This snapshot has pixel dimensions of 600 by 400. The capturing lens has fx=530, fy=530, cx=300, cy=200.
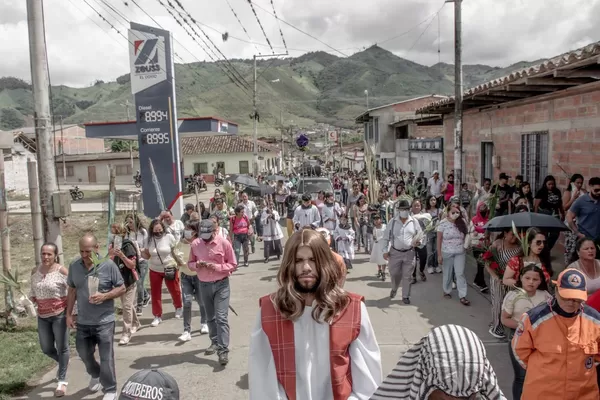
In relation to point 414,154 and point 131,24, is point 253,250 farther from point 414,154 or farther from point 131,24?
point 414,154

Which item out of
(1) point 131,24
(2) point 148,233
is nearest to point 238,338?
(2) point 148,233

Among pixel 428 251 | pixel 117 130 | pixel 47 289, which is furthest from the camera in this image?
pixel 117 130

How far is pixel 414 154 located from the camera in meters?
26.4

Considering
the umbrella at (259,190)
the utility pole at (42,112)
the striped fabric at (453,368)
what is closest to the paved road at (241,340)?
the utility pole at (42,112)

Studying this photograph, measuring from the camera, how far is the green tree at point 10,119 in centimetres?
13088

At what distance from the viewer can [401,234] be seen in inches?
327

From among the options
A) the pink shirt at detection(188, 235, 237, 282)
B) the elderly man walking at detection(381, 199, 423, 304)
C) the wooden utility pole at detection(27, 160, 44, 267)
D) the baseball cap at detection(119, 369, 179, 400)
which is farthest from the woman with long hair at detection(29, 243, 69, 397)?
the elderly man walking at detection(381, 199, 423, 304)

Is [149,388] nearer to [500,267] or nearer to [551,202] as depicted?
[500,267]

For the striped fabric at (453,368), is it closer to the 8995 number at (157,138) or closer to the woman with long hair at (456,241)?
the woman with long hair at (456,241)

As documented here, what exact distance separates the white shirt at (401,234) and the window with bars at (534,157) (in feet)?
16.4

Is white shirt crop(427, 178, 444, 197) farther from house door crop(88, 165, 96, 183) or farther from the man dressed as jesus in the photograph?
house door crop(88, 165, 96, 183)

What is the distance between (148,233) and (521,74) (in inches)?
280

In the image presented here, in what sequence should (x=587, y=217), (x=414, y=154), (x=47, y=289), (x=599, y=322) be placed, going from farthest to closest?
(x=414, y=154)
(x=587, y=217)
(x=47, y=289)
(x=599, y=322)

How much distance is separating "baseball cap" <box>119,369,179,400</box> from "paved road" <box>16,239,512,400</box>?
3.13 meters
